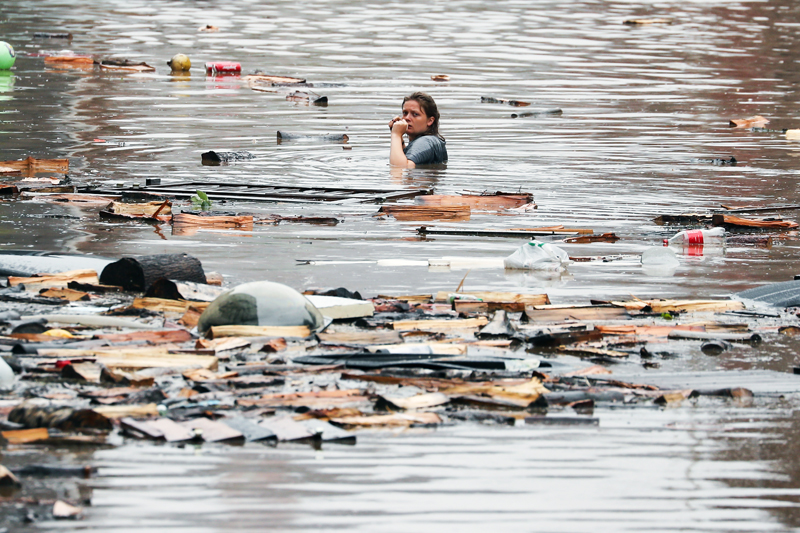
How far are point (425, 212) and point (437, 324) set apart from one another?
456 cm

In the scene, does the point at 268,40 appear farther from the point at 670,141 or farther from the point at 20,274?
the point at 20,274

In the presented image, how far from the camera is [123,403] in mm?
5852

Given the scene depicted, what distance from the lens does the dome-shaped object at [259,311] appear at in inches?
285

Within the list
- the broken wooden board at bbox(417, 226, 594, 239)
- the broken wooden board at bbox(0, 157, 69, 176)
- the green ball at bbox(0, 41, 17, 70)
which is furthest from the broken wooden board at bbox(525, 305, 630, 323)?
the green ball at bbox(0, 41, 17, 70)

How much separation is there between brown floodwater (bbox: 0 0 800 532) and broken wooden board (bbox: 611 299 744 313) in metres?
0.38

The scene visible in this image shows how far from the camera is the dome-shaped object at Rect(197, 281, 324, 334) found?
723cm

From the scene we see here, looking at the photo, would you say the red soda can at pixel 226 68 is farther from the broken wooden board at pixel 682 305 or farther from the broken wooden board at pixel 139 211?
the broken wooden board at pixel 682 305

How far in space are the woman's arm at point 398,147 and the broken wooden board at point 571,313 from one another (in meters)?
7.41

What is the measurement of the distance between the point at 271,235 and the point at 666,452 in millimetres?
5669

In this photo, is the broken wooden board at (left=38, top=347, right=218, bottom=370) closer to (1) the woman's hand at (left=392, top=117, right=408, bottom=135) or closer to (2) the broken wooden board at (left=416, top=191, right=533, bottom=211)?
(2) the broken wooden board at (left=416, top=191, right=533, bottom=211)

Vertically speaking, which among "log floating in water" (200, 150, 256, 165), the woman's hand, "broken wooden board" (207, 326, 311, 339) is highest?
the woman's hand

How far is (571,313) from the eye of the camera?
25.5 ft

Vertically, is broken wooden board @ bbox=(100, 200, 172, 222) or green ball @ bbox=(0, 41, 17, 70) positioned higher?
green ball @ bbox=(0, 41, 17, 70)

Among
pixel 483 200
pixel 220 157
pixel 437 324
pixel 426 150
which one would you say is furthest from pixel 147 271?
pixel 426 150
